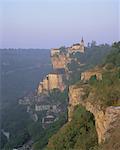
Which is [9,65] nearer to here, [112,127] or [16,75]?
[16,75]

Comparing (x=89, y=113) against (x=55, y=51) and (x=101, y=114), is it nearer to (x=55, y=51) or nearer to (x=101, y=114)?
(x=101, y=114)

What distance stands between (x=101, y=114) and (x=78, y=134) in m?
2.88

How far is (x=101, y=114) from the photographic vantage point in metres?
10.1

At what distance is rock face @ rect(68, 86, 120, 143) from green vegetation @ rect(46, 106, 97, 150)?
0.31 metres

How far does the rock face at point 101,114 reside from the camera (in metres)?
6.94

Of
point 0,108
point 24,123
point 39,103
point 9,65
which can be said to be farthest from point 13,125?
point 9,65

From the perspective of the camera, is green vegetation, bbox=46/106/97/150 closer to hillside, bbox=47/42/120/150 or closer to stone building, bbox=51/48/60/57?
hillside, bbox=47/42/120/150

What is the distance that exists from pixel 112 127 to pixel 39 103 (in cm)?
3043

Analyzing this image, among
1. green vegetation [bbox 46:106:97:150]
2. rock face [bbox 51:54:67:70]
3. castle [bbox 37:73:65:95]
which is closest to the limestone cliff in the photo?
rock face [bbox 51:54:67:70]

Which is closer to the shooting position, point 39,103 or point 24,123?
point 24,123

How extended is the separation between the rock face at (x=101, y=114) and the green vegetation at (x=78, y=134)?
31 centimetres

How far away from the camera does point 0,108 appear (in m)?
43.8

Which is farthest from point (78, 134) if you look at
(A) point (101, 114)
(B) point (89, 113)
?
(A) point (101, 114)

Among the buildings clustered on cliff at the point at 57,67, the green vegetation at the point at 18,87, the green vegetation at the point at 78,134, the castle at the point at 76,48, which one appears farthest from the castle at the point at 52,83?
the green vegetation at the point at 78,134
